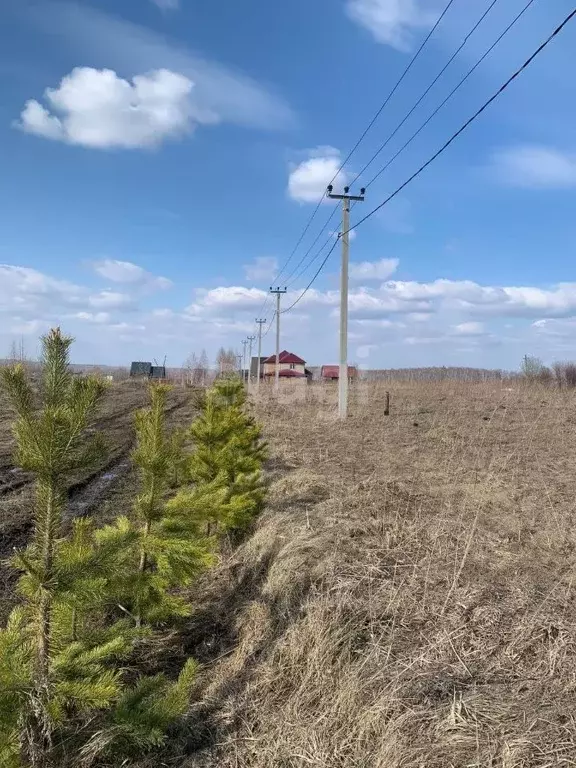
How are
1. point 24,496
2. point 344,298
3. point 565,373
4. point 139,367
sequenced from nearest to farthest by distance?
point 24,496 < point 344,298 < point 565,373 < point 139,367

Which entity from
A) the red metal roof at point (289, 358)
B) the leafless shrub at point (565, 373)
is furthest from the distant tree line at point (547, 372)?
the red metal roof at point (289, 358)

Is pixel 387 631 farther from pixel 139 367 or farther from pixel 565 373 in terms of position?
pixel 139 367

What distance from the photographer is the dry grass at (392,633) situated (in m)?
2.54

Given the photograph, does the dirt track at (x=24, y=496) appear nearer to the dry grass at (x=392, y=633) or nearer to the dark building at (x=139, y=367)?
the dry grass at (x=392, y=633)

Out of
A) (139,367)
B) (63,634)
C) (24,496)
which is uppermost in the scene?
(139,367)

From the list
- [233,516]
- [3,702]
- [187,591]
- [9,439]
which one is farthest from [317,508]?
[9,439]

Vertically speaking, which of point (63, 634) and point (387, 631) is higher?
point (63, 634)

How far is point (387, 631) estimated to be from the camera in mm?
3377

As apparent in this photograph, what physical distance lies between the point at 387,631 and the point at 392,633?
0.16 ft

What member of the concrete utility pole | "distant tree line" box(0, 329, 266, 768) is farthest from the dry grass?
the concrete utility pole

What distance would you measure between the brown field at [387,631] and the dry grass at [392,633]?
0.01 m

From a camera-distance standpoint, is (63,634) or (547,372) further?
(547,372)

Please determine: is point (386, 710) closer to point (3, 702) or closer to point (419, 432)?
point (3, 702)

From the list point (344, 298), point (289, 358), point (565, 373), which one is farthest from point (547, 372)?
point (289, 358)
